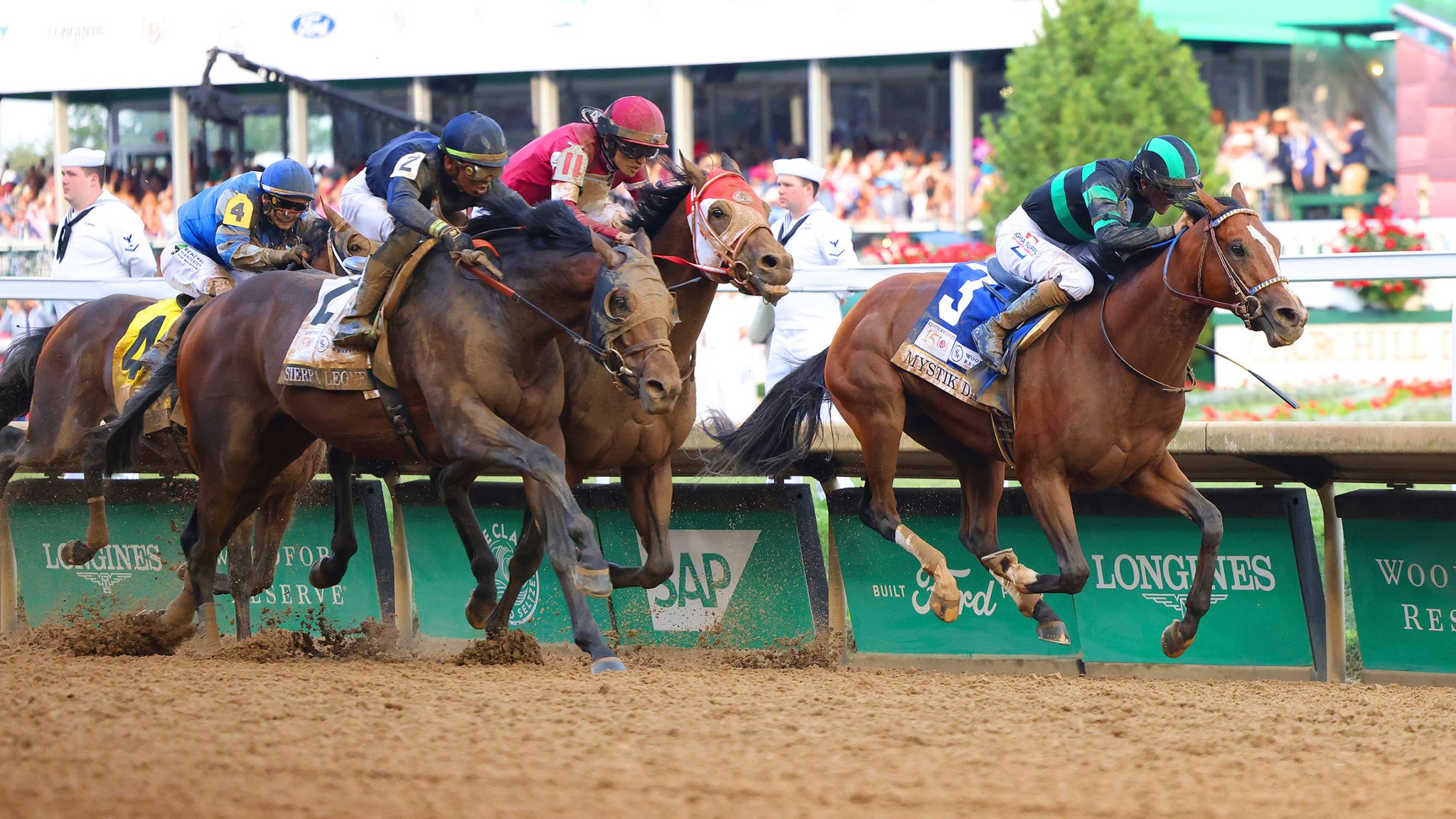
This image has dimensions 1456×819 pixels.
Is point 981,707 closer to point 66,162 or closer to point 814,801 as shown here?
point 814,801

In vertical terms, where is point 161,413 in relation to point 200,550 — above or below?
above

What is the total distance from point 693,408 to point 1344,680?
9.10ft

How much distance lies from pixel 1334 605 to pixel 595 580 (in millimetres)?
2962

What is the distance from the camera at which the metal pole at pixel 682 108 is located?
2034 cm

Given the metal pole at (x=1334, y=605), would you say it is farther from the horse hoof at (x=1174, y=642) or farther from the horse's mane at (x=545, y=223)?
the horse's mane at (x=545, y=223)

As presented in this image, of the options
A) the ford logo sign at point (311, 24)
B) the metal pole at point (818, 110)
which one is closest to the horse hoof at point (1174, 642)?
the metal pole at point (818, 110)

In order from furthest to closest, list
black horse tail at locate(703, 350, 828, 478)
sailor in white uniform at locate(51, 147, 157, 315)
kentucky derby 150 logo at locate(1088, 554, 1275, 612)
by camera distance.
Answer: sailor in white uniform at locate(51, 147, 157, 315) < black horse tail at locate(703, 350, 828, 478) < kentucky derby 150 logo at locate(1088, 554, 1275, 612)

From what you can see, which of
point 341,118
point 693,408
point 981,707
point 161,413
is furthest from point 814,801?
point 341,118

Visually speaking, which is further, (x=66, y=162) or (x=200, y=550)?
(x=66, y=162)

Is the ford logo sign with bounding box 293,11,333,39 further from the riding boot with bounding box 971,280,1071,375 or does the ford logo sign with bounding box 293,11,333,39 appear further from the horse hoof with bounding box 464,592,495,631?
the riding boot with bounding box 971,280,1071,375

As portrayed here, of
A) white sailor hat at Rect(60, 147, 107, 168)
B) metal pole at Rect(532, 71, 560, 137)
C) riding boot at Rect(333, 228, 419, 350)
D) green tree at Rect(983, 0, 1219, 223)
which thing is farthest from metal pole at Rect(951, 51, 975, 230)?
riding boot at Rect(333, 228, 419, 350)

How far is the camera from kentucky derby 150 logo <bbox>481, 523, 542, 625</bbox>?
7867 mm

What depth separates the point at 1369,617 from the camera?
639 centimetres

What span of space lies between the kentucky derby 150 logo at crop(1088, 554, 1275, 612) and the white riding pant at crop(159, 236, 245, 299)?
4159mm
